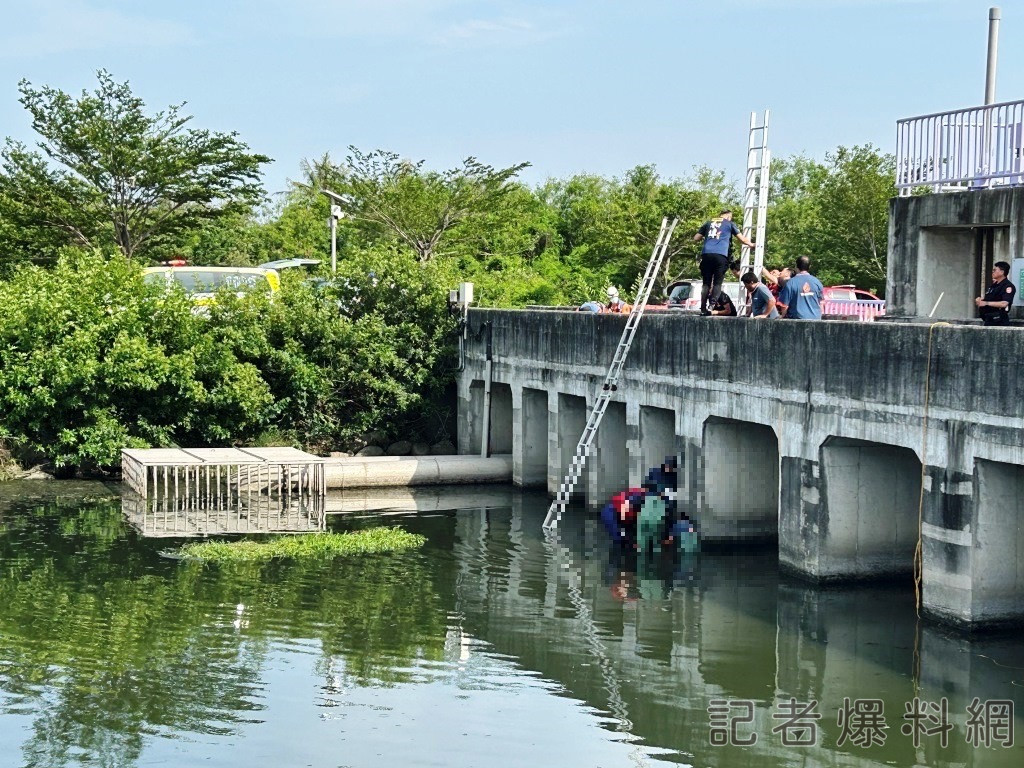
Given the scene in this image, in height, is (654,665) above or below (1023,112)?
below

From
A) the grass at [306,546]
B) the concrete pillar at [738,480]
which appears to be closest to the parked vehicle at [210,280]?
the grass at [306,546]

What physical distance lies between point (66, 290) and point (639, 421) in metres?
15.1

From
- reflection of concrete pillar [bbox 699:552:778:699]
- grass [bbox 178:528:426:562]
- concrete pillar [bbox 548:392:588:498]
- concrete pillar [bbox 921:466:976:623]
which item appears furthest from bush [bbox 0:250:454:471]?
concrete pillar [bbox 921:466:976:623]

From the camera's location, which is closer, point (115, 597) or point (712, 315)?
point (115, 597)

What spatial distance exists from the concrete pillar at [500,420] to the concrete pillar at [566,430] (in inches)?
184

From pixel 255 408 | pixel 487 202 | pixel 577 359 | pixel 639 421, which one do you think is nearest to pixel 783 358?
pixel 639 421

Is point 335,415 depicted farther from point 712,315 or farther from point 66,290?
point 712,315

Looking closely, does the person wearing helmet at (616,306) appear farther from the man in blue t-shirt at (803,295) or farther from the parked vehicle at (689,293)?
the man in blue t-shirt at (803,295)

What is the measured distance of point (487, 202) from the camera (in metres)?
58.4

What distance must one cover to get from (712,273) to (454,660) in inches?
398

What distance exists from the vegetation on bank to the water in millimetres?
7851

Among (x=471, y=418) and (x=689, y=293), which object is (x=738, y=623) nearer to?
(x=689, y=293)

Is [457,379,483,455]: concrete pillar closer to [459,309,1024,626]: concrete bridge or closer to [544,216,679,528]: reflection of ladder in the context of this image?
[459,309,1024,626]: concrete bridge

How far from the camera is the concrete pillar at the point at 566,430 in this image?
3441 centimetres
